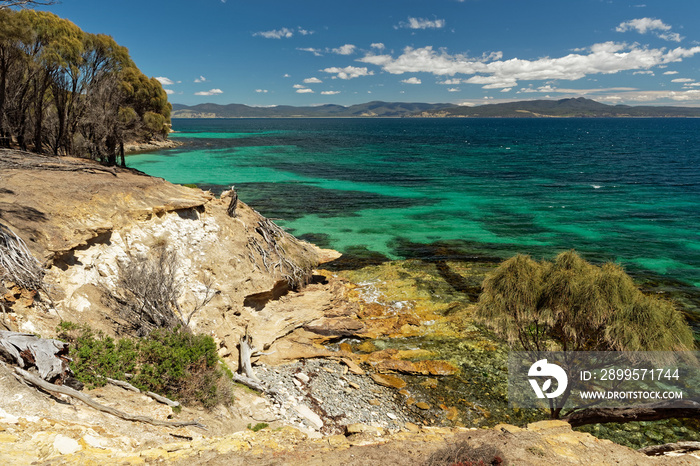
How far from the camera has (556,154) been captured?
87.3 m

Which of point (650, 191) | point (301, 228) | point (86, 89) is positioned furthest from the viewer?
point (650, 191)

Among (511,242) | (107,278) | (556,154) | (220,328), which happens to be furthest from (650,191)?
(107,278)

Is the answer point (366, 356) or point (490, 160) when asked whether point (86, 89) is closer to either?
point (366, 356)

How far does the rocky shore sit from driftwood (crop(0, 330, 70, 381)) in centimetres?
62

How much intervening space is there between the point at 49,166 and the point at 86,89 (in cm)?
1412

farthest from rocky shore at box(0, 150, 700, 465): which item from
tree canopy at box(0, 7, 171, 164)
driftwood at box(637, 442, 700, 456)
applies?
tree canopy at box(0, 7, 171, 164)

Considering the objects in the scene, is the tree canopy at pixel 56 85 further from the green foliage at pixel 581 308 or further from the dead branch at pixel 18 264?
the green foliage at pixel 581 308

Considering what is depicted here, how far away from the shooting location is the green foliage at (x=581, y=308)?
8.48 meters

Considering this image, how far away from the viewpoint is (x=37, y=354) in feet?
23.3

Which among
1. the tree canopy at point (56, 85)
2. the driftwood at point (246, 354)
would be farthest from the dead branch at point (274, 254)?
the tree canopy at point (56, 85)

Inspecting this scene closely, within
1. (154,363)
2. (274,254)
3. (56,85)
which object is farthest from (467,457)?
(56,85)

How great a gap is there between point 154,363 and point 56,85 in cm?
2537

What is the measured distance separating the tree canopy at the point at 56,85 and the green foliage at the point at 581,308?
2628 centimetres

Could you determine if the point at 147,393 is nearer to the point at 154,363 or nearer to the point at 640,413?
the point at 154,363
